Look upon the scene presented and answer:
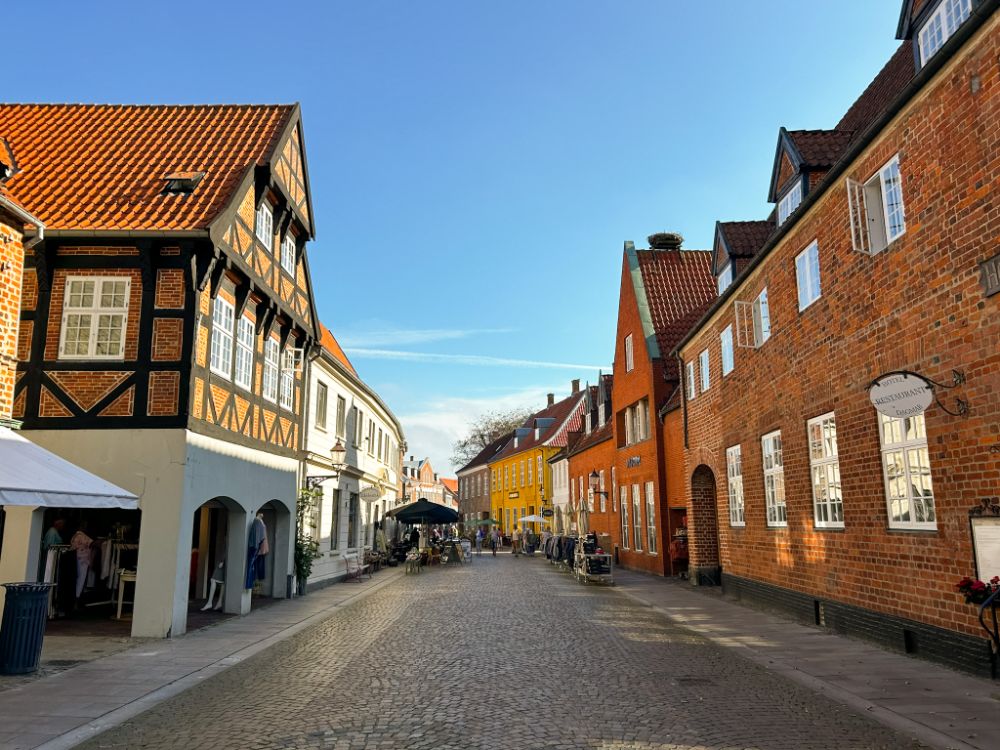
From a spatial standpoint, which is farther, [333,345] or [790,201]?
[333,345]

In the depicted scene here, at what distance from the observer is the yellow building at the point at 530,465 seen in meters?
51.0

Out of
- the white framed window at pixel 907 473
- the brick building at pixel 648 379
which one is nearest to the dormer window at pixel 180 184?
the white framed window at pixel 907 473

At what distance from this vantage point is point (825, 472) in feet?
38.6

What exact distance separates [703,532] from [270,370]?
1218 cm

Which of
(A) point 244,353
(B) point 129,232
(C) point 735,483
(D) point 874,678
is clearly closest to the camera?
(D) point 874,678

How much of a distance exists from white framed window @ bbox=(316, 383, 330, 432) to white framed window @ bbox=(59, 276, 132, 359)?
828 centimetres

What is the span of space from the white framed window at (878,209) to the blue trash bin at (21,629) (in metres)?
11.0

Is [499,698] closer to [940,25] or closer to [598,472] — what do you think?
[940,25]

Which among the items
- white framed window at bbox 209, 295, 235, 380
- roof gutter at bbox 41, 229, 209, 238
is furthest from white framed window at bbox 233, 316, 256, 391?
roof gutter at bbox 41, 229, 209, 238

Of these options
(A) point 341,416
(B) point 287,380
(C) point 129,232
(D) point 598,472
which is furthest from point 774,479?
(D) point 598,472

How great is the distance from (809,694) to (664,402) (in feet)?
57.3

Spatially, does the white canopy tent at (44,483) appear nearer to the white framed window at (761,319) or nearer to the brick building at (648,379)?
the white framed window at (761,319)

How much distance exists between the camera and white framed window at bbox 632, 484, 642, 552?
2661cm

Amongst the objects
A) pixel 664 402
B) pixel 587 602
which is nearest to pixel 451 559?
pixel 664 402
